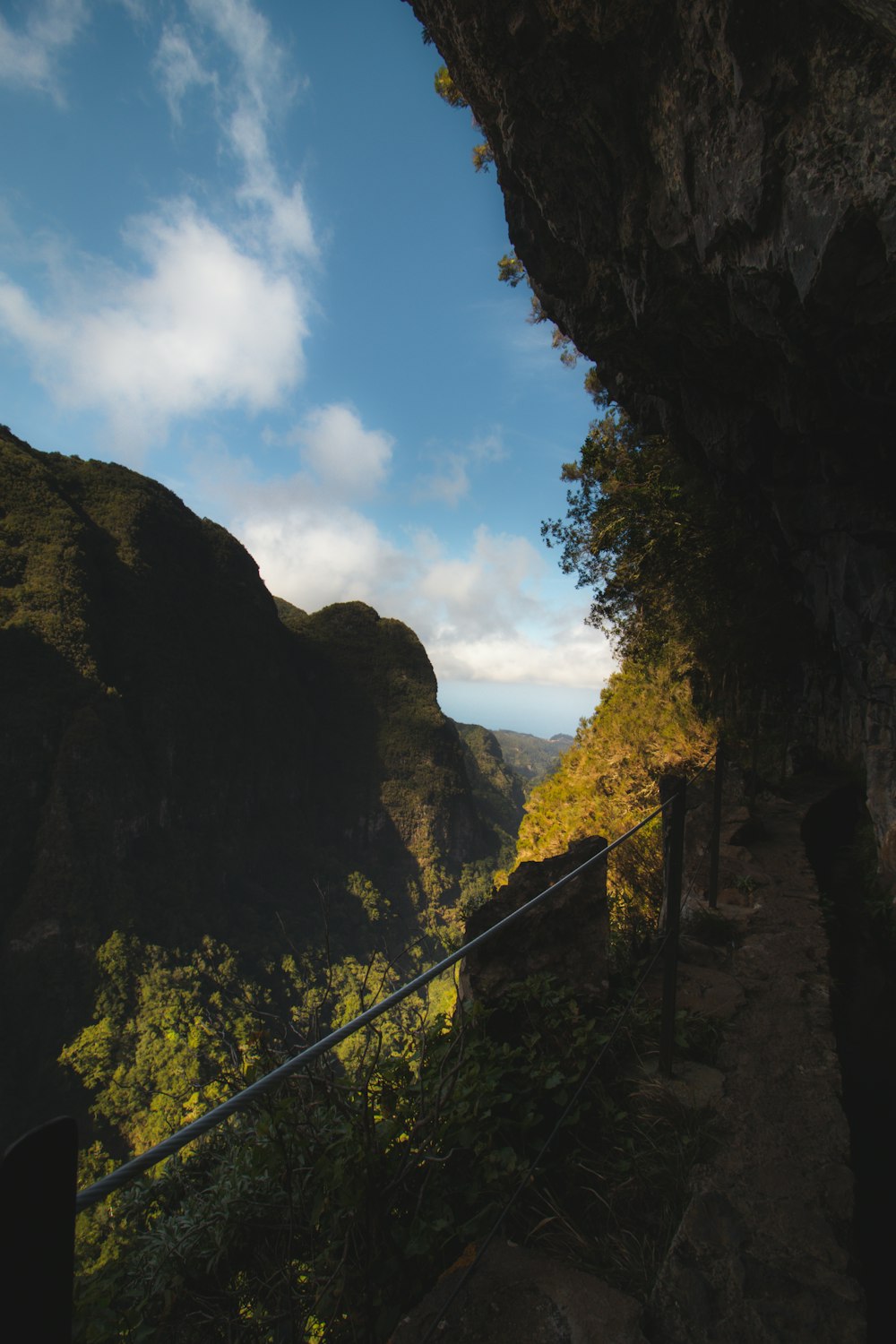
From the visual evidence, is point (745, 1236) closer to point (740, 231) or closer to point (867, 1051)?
point (867, 1051)

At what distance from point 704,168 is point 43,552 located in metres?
58.6

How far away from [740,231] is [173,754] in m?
60.3

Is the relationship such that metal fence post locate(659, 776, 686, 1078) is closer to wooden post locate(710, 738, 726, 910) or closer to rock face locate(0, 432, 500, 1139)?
wooden post locate(710, 738, 726, 910)

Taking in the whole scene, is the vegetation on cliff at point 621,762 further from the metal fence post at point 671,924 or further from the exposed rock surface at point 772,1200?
the metal fence post at point 671,924

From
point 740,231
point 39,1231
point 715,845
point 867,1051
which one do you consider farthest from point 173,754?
point 39,1231

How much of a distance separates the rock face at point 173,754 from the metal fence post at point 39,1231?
35.7m

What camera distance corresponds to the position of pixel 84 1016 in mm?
38938

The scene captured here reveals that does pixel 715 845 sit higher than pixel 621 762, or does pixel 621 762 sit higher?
pixel 621 762

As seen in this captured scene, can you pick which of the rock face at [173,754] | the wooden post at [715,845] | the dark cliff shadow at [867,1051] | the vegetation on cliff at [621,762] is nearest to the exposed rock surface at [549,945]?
the dark cliff shadow at [867,1051]

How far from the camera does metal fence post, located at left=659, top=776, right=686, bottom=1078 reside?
2.26 m

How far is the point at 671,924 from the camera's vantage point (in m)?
2.29

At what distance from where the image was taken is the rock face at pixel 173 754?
42719 mm

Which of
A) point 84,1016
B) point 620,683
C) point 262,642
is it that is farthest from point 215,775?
point 620,683

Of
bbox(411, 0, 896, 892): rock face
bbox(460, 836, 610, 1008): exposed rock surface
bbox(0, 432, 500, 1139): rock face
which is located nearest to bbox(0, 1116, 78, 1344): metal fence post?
bbox(460, 836, 610, 1008): exposed rock surface
